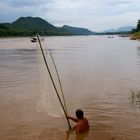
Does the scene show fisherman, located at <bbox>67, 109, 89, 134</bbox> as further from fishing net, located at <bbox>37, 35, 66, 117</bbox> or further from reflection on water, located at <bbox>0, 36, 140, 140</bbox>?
fishing net, located at <bbox>37, 35, 66, 117</bbox>

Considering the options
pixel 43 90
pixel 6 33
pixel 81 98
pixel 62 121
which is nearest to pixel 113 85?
pixel 81 98

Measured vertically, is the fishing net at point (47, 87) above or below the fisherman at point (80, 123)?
above

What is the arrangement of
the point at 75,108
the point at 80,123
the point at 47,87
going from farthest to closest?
the point at 75,108 < the point at 47,87 < the point at 80,123

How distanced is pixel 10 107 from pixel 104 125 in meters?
4.22

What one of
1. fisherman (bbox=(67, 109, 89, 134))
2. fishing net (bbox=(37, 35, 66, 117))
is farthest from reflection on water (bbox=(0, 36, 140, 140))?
fishing net (bbox=(37, 35, 66, 117))

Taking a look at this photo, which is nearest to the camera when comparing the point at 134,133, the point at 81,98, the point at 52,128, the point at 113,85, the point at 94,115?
the point at 134,133

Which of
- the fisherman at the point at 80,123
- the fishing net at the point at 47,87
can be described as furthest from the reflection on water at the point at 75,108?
the fishing net at the point at 47,87

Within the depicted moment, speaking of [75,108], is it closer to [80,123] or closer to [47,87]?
[47,87]

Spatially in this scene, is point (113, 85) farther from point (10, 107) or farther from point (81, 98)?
point (10, 107)

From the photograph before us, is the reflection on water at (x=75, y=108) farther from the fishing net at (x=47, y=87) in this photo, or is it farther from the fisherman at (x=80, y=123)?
the fishing net at (x=47, y=87)

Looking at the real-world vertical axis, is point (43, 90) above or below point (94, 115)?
above

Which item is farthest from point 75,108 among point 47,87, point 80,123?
point 80,123

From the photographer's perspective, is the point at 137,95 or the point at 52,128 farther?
the point at 137,95

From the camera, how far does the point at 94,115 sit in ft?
40.9
